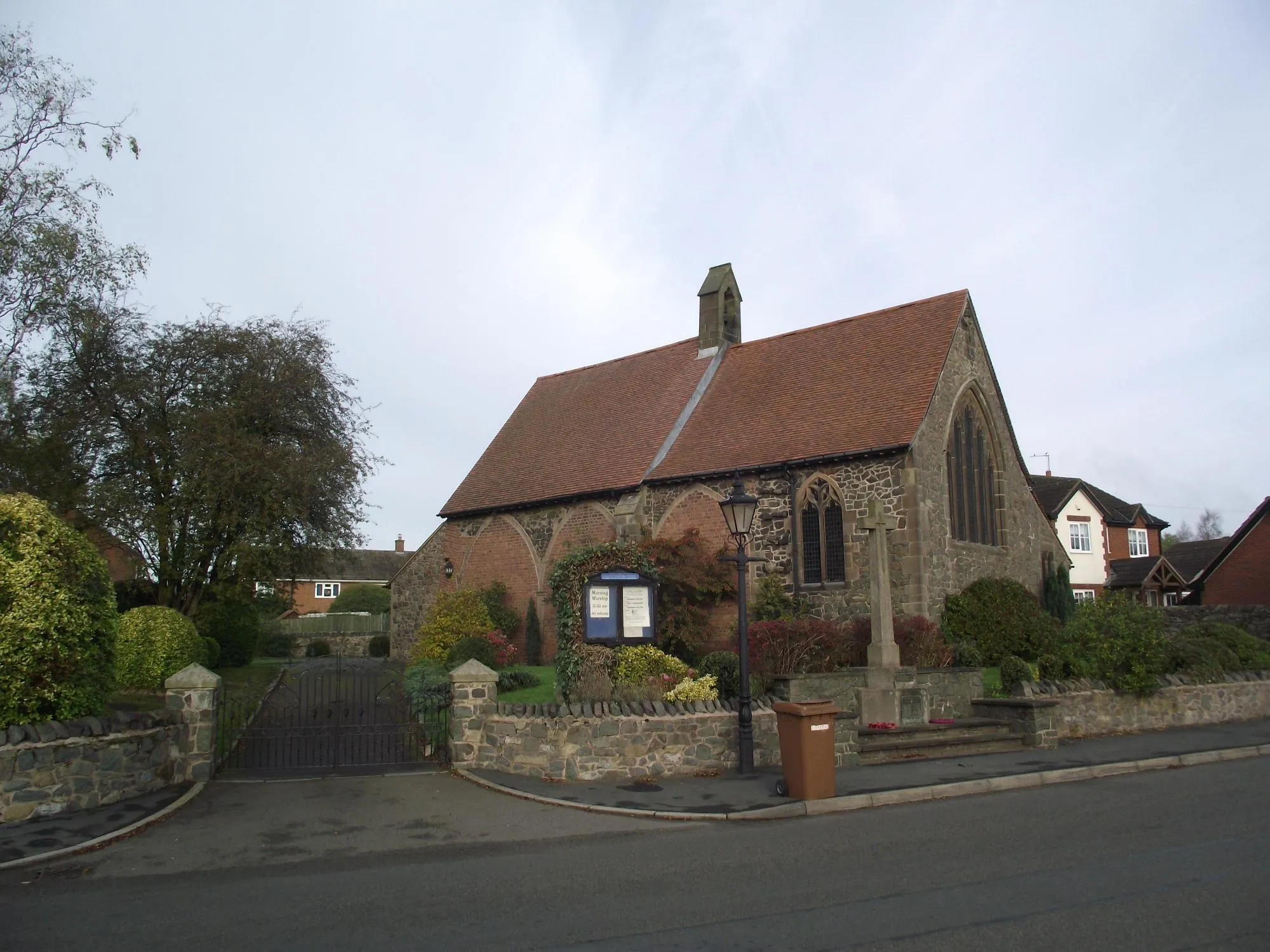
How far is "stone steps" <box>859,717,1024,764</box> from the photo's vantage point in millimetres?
13711

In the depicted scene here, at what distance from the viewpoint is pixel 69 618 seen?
10508 mm

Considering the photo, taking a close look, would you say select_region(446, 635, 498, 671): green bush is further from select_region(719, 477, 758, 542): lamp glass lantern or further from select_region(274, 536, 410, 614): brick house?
select_region(274, 536, 410, 614): brick house

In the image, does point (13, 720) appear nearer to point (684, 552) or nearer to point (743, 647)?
point (743, 647)

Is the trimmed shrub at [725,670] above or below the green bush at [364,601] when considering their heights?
below

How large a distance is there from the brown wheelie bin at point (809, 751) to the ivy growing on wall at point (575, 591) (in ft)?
15.9

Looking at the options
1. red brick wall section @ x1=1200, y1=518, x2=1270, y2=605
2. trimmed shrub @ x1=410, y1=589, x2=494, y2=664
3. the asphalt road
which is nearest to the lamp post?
the asphalt road

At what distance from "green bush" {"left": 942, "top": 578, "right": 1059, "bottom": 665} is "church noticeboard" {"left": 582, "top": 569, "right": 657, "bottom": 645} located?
26.9ft

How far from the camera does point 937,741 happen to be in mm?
14008

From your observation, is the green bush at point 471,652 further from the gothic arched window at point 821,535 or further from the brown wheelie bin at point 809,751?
the brown wheelie bin at point 809,751

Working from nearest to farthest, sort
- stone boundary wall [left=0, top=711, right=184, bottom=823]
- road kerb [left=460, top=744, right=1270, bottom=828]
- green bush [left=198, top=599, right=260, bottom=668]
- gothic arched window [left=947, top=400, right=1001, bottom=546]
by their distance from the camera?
stone boundary wall [left=0, top=711, right=184, bottom=823] → road kerb [left=460, top=744, right=1270, bottom=828] → gothic arched window [left=947, top=400, right=1001, bottom=546] → green bush [left=198, top=599, right=260, bottom=668]

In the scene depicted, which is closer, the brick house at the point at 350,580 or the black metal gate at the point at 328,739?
the black metal gate at the point at 328,739

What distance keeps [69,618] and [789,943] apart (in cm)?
870

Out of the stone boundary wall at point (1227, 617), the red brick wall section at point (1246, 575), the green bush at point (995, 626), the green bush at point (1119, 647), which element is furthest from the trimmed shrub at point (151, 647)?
the red brick wall section at point (1246, 575)

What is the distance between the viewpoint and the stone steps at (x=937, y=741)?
540 inches
